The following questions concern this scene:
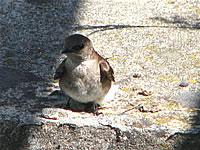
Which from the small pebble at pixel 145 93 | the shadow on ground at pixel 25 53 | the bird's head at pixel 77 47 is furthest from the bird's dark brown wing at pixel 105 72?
the shadow on ground at pixel 25 53

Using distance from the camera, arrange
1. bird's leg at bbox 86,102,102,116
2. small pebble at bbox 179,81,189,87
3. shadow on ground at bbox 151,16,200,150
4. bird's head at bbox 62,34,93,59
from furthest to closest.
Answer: small pebble at bbox 179,81,189,87 < bird's leg at bbox 86,102,102,116 < bird's head at bbox 62,34,93,59 < shadow on ground at bbox 151,16,200,150

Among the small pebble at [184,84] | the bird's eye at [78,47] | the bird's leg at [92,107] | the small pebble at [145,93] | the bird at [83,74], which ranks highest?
the bird's eye at [78,47]

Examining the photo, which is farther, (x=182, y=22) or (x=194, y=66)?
(x=182, y=22)

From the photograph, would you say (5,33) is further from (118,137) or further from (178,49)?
(118,137)

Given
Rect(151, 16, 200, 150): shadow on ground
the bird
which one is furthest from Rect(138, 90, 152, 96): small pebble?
the bird

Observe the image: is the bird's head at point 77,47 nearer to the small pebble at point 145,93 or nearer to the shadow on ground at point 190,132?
the small pebble at point 145,93

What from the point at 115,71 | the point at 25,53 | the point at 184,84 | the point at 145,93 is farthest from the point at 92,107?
the point at 25,53

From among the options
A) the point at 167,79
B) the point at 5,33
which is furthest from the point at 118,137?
the point at 5,33

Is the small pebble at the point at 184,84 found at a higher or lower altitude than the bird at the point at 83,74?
lower

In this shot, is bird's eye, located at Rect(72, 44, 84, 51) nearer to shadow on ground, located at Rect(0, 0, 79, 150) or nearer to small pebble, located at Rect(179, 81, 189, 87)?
shadow on ground, located at Rect(0, 0, 79, 150)
